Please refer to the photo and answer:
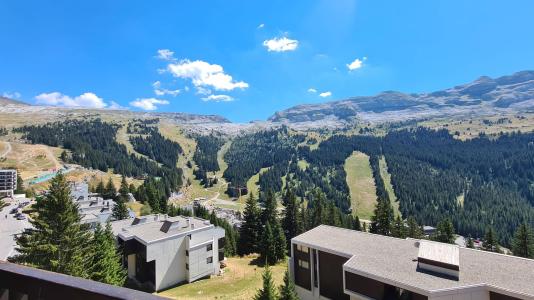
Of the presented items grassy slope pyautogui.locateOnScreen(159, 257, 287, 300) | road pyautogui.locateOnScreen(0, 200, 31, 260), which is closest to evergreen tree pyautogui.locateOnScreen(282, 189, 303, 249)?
grassy slope pyautogui.locateOnScreen(159, 257, 287, 300)

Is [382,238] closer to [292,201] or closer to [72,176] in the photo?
[292,201]

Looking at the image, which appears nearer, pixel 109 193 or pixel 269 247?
pixel 269 247

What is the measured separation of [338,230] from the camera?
5041cm

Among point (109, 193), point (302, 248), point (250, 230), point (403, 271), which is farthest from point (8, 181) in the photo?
point (403, 271)

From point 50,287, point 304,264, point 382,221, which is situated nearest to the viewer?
point 50,287

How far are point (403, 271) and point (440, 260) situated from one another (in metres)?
3.72

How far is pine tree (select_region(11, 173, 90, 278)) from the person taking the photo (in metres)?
33.4

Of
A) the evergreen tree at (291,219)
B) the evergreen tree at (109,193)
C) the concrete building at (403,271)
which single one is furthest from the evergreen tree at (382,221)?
the evergreen tree at (109,193)

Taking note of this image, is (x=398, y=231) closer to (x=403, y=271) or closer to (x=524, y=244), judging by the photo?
(x=524, y=244)

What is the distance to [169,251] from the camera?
5762cm

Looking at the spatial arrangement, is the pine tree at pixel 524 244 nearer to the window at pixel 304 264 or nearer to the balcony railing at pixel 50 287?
the window at pixel 304 264

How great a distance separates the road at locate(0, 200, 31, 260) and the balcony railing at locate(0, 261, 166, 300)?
2575 inches

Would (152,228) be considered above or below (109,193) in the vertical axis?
below

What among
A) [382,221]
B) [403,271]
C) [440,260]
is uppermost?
[440,260]
